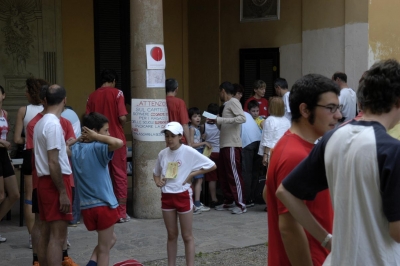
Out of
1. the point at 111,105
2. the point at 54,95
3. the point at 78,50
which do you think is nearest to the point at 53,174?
the point at 54,95

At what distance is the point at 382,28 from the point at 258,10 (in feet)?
7.65

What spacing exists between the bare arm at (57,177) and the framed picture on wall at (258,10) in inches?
290

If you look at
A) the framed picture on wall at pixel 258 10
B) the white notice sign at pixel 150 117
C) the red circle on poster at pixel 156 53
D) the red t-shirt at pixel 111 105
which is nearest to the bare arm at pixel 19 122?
the red t-shirt at pixel 111 105

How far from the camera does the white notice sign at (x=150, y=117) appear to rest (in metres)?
9.11

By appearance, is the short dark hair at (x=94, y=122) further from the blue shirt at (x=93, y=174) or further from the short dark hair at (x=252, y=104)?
the short dark hair at (x=252, y=104)

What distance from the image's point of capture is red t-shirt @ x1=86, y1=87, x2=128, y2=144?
9047mm

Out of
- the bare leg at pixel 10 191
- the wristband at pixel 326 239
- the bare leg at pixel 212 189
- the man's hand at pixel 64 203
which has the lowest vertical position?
the bare leg at pixel 212 189

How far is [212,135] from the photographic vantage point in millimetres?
10258

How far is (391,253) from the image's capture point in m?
2.62

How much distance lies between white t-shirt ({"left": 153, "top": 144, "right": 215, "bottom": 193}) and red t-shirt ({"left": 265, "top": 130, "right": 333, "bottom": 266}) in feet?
9.80

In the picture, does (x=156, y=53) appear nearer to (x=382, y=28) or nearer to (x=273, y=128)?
(x=273, y=128)

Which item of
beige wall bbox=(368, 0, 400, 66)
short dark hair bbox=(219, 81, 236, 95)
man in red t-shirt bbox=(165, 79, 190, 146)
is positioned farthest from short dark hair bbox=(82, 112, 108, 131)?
beige wall bbox=(368, 0, 400, 66)

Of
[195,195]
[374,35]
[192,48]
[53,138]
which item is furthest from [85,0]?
[53,138]

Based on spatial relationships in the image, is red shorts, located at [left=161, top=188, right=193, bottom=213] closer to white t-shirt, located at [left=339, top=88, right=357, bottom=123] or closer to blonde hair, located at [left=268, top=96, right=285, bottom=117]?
blonde hair, located at [left=268, top=96, right=285, bottom=117]
